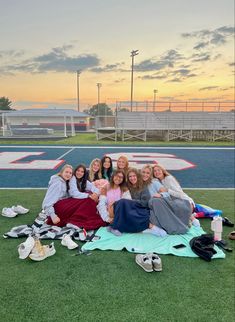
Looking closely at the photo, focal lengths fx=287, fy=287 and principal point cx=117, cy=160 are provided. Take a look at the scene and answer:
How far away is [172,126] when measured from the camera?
75.6ft

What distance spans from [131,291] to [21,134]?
84.2ft

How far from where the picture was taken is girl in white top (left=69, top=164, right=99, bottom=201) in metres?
4.83

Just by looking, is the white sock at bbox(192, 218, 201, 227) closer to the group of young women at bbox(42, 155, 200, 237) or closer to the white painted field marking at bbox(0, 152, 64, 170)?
the group of young women at bbox(42, 155, 200, 237)

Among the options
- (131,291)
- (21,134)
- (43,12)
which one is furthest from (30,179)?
(21,134)

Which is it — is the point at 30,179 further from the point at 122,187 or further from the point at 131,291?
the point at 131,291

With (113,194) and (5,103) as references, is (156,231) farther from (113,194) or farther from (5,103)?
(5,103)

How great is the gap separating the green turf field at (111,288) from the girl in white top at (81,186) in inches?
45.2

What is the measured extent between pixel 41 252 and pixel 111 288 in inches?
41.4

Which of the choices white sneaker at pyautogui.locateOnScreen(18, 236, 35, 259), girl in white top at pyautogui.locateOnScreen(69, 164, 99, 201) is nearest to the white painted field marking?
girl in white top at pyautogui.locateOnScreen(69, 164, 99, 201)

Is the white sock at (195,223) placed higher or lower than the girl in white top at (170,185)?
lower

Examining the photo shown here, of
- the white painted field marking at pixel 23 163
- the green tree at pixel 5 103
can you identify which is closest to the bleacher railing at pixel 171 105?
the white painted field marking at pixel 23 163

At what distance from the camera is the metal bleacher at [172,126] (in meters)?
22.3

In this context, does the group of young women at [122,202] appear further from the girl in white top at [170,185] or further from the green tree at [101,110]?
the green tree at [101,110]

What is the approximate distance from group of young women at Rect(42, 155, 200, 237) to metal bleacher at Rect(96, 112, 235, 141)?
55.2 feet
